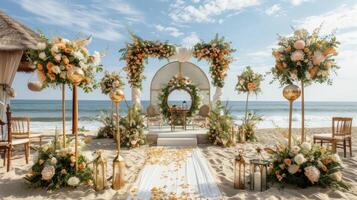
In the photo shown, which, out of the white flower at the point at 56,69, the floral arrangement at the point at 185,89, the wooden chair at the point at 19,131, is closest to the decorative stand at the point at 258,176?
the white flower at the point at 56,69

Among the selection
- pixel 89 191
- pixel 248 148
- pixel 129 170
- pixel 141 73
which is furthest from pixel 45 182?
pixel 141 73

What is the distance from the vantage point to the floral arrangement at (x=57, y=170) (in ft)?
13.6

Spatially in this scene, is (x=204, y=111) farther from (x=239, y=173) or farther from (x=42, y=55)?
(x=42, y=55)

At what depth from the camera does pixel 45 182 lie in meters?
4.29

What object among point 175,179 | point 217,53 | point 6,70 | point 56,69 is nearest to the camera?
point 56,69

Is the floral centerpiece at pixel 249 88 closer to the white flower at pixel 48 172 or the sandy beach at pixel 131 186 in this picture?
the sandy beach at pixel 131 186

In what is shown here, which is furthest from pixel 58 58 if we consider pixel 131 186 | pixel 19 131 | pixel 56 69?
pixel 19 131

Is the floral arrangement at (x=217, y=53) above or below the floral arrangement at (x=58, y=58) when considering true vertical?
above

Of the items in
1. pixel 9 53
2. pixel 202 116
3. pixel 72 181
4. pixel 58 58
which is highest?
pixel 9 53

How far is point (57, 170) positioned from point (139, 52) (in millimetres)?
6409

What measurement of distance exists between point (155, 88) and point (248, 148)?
592 centimetres

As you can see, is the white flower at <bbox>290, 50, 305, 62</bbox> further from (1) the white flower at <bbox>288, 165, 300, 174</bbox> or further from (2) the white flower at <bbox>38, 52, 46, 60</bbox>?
(2) the white flower at <bbox>38, 52, 46, 60</bbox>

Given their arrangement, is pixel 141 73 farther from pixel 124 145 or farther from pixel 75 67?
pixel 75 67

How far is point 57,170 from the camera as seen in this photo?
169 inches
